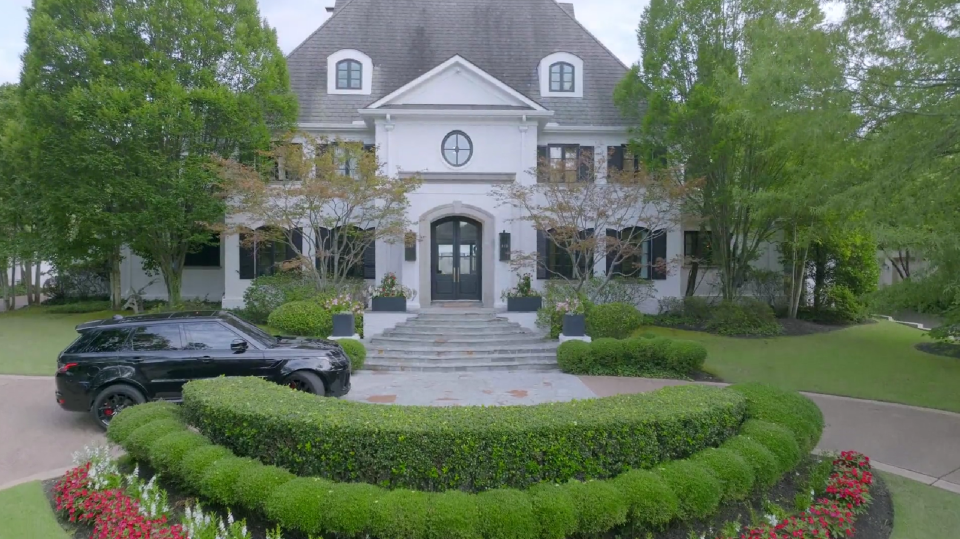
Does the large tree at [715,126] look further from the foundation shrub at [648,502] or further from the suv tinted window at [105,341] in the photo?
the suv tinted window at [105,341]

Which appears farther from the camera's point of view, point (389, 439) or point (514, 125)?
point (514, 125)

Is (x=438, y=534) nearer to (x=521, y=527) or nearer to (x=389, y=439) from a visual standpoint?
(x=521, y=527)

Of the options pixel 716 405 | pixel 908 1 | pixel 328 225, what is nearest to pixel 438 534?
pixel 716 405

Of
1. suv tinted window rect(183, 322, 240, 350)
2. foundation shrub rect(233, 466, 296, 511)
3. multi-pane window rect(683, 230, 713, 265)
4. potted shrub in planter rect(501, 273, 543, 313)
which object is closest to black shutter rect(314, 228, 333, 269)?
potted shrub in planter rect(501, 273, 543, 313)

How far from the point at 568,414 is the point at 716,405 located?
5.48 feet

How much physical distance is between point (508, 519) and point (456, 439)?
2.86 ft

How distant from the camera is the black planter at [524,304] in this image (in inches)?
596

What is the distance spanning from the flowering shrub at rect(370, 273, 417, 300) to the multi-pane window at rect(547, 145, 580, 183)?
4.92 meters

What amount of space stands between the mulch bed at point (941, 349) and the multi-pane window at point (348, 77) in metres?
18.1

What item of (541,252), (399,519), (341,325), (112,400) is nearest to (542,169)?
(541,252)

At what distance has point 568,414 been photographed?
5438mm

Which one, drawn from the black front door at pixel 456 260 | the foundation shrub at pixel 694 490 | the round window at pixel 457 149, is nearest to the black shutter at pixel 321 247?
the black front door at pixel 456 260

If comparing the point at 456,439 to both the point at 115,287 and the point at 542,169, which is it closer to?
the point at 542,169

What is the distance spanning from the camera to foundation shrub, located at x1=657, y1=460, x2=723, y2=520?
480cm
